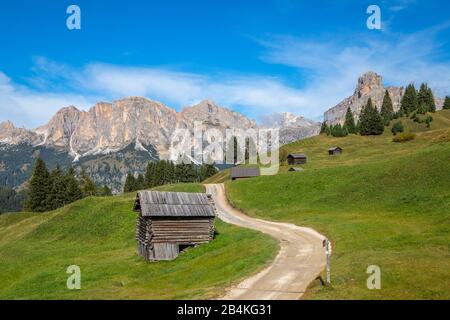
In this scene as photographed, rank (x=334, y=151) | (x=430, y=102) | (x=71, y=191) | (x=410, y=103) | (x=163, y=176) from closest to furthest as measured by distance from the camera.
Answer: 1. (x=71, y=191)
2. (x=334, y=151)
3. (x=163, y=176)
4. (x=410, y=103)
5. (x=430, y=102)

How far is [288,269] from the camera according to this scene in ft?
93.0

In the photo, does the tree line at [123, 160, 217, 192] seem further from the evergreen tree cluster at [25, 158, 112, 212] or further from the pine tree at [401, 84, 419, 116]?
the pine tree at [401, 84, 419, 116]

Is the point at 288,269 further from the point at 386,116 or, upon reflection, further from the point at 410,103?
the point at 410,103

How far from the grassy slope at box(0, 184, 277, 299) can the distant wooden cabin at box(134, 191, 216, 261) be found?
5.19 feet

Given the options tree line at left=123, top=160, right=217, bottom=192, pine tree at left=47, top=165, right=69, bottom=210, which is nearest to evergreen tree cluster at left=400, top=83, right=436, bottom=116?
tree line at left=123, top=160, right=217, bottom=192

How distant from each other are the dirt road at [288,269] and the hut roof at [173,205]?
7414mm

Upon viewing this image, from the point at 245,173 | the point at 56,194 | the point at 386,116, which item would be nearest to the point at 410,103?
the point at 386,116

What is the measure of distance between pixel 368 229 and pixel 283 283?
61.6 feet

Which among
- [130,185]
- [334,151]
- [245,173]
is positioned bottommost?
[130,185]

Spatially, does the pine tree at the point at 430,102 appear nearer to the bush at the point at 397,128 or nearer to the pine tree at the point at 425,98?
the pine tree at the point at 425,98

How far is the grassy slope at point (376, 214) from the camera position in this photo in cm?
2281

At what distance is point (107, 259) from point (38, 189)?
212 feet

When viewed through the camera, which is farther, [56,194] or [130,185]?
[130,185]
